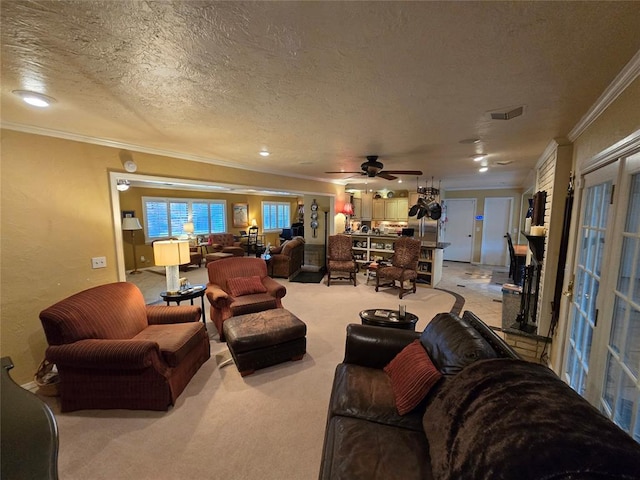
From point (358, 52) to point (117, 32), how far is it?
3.40 ft

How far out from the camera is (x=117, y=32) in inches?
42.6

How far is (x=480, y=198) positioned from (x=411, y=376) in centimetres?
793

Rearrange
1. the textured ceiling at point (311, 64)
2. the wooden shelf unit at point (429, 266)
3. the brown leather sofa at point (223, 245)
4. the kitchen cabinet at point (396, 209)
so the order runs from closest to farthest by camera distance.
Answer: the textured ceiling at point (311, 64) → the wooden shelf unit at point (429, 266) → the kitchen cabinet at point (396, 209) → the brown leather sofa at point (223, 245)

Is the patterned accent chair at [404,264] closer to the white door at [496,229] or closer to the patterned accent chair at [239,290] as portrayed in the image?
the patterned accent chair at [239,290]

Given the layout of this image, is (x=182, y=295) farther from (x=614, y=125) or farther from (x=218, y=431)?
(x=614, y=125)

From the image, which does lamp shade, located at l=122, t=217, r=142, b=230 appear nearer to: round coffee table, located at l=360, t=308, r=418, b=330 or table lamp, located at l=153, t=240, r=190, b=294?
table lamp, located at l=153, t=240, r=190, b=294

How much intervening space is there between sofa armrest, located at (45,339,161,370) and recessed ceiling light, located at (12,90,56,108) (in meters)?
1.77

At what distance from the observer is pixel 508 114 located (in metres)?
2.00

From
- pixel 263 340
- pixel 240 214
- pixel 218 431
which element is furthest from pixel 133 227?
pixel 218 431

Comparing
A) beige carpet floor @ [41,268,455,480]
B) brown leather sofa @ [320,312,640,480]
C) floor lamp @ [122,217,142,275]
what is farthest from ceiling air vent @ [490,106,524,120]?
floor lamp @ [122,217,142,275]

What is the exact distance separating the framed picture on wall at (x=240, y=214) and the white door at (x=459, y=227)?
7.13 meters

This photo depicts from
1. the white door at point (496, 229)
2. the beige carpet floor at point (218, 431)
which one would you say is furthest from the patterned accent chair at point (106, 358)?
the white door at point (496, 229)

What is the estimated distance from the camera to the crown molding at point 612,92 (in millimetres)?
1260

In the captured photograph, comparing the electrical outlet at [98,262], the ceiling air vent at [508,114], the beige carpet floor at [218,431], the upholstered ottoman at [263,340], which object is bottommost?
the beige carpet floor at [218,431]
